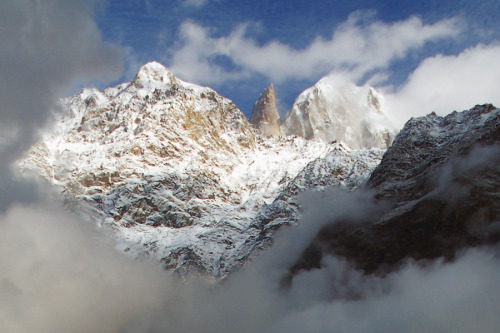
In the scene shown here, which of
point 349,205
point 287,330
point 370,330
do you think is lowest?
point 370,330

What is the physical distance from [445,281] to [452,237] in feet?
31.8

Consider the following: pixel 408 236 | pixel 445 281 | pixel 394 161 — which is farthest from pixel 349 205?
pixel 445 281

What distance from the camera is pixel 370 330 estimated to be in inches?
6024

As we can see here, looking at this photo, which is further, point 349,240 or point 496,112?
point 496,112

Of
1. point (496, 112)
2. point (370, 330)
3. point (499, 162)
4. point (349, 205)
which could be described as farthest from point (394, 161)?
point (370, 330)

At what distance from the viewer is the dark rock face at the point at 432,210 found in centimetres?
13862

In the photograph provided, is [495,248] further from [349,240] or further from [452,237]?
[349,240]

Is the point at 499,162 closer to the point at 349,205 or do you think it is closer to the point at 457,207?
the point at 457,207

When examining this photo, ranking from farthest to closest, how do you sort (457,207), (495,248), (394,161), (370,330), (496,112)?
1. (394,161)
2. (496,112)
3. (370,330)
4. (457,207)
5. (495,248)

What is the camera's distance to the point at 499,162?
14900 centimetres

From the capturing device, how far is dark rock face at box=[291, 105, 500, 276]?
139m

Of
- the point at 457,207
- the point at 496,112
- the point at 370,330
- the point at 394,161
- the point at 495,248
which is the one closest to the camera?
the point at 495,248

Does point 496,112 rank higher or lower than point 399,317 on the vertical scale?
higher

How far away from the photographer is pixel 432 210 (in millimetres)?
147875
